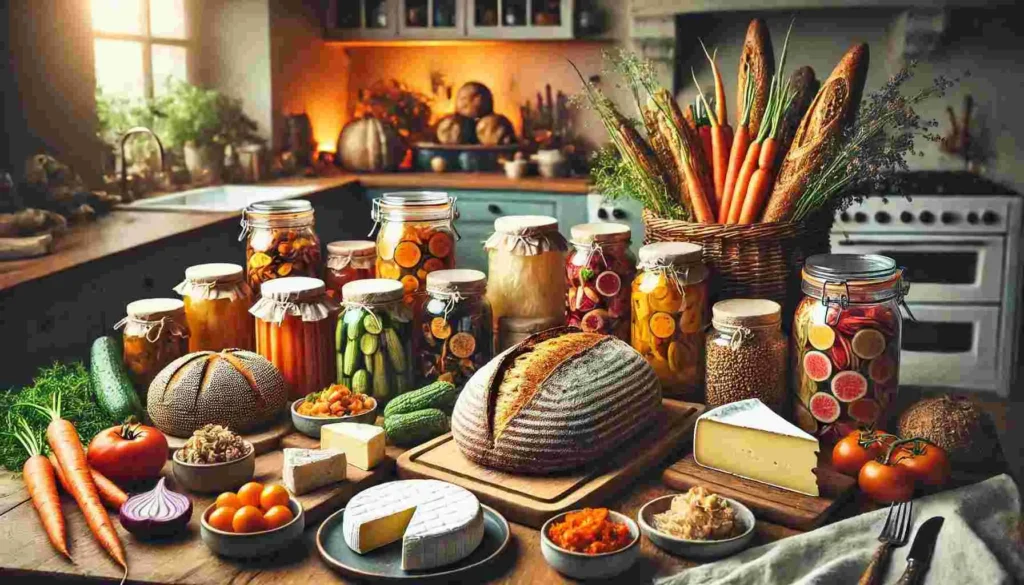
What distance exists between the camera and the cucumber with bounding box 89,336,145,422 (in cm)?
174

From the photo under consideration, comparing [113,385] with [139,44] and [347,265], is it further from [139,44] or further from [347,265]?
[139,44]

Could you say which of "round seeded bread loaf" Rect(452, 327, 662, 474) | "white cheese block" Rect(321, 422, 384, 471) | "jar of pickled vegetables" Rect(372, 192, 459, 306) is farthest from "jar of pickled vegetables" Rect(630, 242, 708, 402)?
"white cheese block" Rect(321, 422, 384, 471)

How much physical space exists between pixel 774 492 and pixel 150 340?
3.57 feet

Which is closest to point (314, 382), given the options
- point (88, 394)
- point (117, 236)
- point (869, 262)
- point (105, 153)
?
point (88, 394)

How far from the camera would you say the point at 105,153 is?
4.23 m

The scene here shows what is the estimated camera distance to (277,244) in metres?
2.03

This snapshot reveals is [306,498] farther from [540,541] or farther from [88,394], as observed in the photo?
[88,394]

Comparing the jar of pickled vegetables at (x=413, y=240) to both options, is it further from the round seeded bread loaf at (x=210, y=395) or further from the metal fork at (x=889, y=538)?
the metal fork at (x=889, y=538)

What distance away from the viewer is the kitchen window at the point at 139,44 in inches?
174

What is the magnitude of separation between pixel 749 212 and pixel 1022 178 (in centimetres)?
385

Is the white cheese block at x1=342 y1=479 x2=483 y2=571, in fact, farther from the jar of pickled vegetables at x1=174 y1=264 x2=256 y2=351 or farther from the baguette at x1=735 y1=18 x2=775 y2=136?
the baguette at x1=735 y1=18 x2=775 y2=136

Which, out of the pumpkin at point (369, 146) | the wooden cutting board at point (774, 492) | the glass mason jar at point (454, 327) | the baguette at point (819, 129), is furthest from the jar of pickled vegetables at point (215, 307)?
the pumpkin at point (369, 146)

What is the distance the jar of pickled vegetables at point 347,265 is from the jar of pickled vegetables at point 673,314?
21.9 inches

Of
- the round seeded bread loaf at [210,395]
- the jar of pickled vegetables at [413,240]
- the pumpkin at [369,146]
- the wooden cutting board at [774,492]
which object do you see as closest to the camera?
the wooden cutting board at [774,492]
